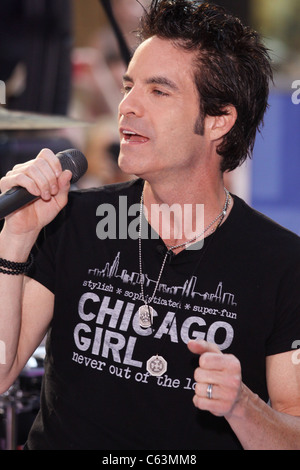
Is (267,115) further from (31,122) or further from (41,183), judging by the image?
(41,183)

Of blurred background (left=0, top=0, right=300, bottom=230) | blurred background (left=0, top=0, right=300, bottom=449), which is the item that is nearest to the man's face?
blurred background (left=0, top=0, right=300, bottom=449)

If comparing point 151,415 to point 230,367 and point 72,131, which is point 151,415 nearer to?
point 230,367

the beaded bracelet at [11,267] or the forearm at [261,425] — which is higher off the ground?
the beaded bracelet at [11,267]

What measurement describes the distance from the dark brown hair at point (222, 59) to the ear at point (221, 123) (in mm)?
11

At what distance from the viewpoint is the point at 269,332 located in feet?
4.24

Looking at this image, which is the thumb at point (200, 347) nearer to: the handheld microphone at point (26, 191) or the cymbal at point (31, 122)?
the handheld microphone at point (26, 191)

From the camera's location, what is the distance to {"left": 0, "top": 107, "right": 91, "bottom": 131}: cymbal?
1620mm

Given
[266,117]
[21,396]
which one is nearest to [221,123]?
[21,396]

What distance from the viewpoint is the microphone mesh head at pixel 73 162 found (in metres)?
1.19

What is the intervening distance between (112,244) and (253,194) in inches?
97.1

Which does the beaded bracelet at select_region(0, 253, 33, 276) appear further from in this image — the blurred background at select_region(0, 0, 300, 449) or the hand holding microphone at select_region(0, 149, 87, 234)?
the blurred background at select_region(0, 0, 300, 449)

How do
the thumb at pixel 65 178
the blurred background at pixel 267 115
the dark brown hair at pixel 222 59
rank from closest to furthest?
1. the thumb at pixel 65 178
2. the dark brown hair at pixel 222 59
3. the blurred background at pixel 267 115

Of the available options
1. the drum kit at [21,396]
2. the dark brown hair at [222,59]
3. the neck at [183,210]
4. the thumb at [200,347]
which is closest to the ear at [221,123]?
the dark brown hair at [222,59]
